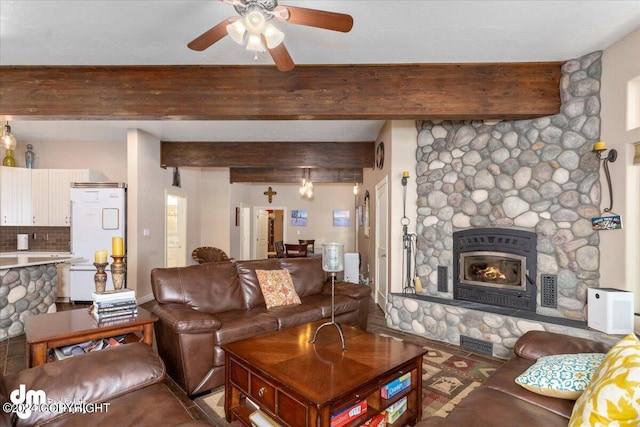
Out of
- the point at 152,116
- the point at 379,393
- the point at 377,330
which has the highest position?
the point at 152,116

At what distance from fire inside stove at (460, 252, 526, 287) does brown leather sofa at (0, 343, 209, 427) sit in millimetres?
3237

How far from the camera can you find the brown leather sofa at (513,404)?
140 centimetres

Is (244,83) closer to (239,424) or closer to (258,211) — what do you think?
(239,424)

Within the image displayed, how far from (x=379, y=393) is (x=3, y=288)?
4079 millimetres

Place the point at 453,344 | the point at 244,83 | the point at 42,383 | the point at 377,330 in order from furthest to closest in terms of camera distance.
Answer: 1. the point at 377,330
2. the point at 453,344
3. the point at 244,83
4. the point at 42,383

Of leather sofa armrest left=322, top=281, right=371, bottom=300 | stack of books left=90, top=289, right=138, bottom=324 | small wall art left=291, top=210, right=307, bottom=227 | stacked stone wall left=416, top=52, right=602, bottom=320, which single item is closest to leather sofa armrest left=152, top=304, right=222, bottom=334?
stack of books left=90, top=289, right=138, bottom=324

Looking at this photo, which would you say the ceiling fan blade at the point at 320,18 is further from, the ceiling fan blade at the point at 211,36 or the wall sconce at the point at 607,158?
the wall sconce at the point at 607,158

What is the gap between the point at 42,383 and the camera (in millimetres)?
1411

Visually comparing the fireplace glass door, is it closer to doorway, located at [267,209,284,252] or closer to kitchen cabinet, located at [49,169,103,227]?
kitchen cabinet, located at [49,169,103,227]

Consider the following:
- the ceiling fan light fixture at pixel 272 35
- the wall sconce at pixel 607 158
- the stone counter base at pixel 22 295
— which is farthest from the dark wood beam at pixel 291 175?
the ceiling fan light fixture at pixel 272 35

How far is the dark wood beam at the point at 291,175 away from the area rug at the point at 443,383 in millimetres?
5184

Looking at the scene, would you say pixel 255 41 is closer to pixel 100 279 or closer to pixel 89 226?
pixel 100 279

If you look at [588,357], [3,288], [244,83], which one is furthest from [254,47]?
[3,288]

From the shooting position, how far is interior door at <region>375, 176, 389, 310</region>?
479cm
